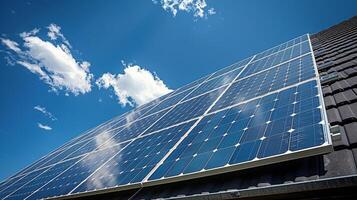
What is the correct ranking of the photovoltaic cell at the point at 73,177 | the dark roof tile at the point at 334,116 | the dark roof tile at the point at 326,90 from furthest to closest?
the photovoltaic cell at the point at 73,177
the dark roof tile at the point at 326,90
the dark roof tile at the point at 334,116

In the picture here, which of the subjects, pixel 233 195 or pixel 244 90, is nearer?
pixel 233 195

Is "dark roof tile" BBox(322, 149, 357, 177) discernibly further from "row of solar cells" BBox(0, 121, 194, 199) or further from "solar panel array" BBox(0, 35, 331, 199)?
"row of solar cells" BBox(0, 121, 194, 199)

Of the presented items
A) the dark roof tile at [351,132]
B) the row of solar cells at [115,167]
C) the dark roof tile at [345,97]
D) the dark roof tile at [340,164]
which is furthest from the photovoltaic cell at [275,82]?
the dark roof tile at [340,164]

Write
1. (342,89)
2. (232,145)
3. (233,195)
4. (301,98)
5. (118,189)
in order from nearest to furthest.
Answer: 1. (233,195)
2. (232,145)
3. (301,98)
4. (118,189)
5. (342,89)

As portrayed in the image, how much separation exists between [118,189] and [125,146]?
254 cm

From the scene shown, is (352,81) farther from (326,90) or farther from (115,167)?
(115,167)

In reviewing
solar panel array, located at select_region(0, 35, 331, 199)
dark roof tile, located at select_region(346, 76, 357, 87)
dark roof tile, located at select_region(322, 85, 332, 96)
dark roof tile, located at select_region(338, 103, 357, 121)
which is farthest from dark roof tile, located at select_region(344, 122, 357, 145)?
dark roof tile, located at select_region(322, 85, 332, 96)

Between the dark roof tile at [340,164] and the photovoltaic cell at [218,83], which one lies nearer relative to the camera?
the dark roof tile at [340,164]

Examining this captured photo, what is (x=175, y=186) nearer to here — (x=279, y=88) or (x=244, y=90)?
(x=279, y=88)

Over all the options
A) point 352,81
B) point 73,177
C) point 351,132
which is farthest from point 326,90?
point 73,177

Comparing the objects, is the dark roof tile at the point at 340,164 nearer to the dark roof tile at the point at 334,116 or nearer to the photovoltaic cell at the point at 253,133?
the photovoltaic cell at the point at 253,133

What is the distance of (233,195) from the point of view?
9.64ft

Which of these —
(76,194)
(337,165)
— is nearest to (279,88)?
(337,165)

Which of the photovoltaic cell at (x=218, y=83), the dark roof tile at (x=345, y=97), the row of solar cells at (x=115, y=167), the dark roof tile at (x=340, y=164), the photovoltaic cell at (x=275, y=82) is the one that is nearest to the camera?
the dark roof tile at (x=340, y=164)
